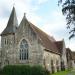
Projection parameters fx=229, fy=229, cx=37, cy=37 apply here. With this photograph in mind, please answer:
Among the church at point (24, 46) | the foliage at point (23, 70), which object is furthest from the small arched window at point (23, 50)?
A: the foliage at point (23, 70)

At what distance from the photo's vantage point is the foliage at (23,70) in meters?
40.9

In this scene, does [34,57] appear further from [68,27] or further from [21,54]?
[68,27]

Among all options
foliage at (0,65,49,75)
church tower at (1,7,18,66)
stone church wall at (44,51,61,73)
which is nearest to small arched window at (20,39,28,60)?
church tower at (1,7,18,66)

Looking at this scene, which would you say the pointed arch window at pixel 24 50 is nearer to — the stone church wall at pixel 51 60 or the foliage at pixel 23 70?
the foliage at pixel 23 70

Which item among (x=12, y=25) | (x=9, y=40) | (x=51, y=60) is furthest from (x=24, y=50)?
(x=12, y=25)

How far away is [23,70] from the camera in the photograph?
4228cm

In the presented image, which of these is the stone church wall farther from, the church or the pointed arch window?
the pointed arch window

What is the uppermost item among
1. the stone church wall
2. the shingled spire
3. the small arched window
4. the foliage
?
the shingled spire

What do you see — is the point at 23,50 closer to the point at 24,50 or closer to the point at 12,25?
the point at 24,50

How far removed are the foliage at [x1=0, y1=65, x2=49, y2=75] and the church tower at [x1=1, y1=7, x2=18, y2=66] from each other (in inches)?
156

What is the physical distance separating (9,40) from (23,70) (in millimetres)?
9750

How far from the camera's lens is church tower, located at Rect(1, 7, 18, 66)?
48766mm

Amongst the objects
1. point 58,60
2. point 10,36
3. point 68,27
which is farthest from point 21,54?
point 68,27

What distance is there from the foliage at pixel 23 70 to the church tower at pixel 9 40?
13.0 ft
